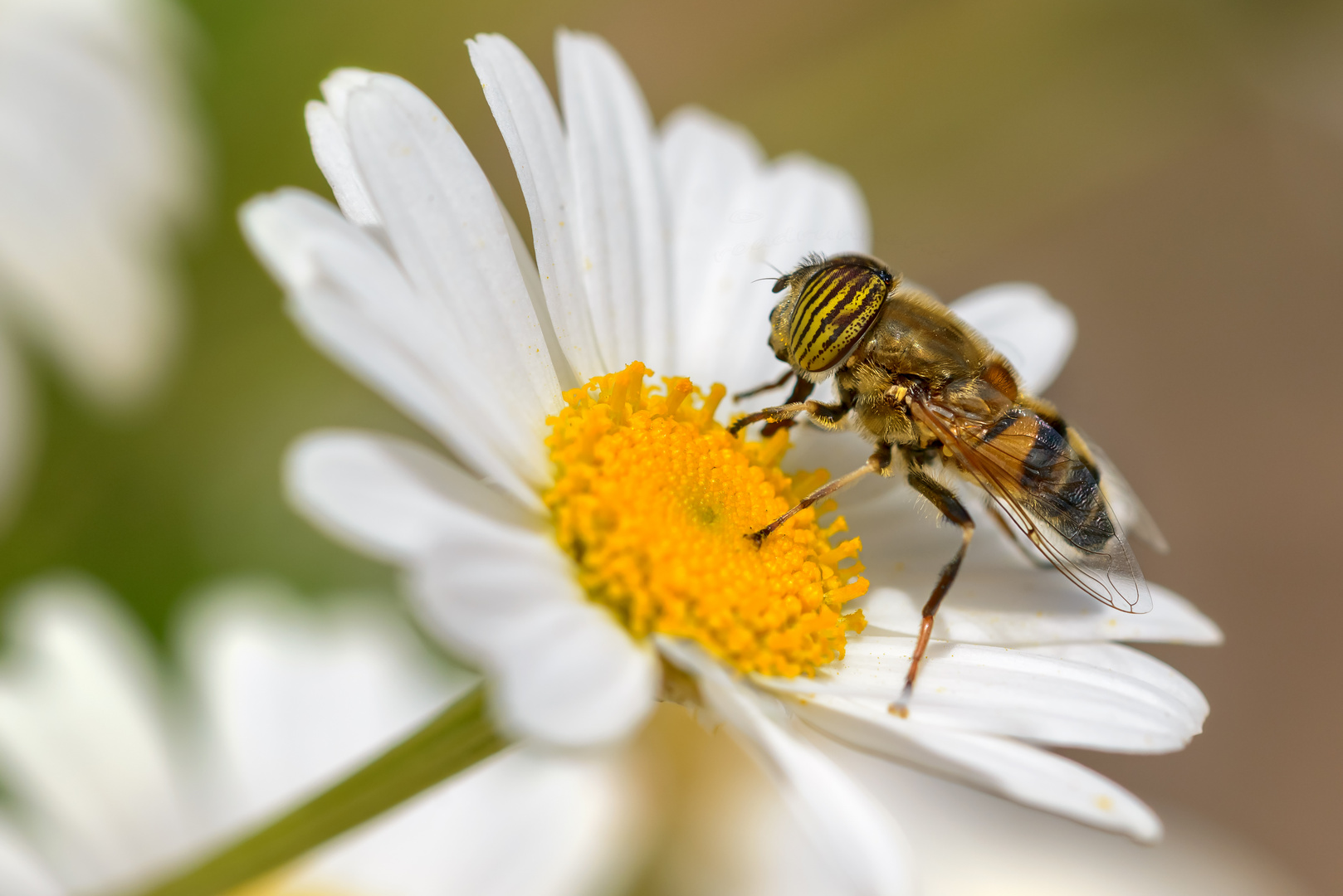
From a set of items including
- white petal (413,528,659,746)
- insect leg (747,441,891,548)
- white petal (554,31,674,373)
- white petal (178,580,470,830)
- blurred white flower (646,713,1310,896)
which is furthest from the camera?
blurred white flower (646,713,1310,896)

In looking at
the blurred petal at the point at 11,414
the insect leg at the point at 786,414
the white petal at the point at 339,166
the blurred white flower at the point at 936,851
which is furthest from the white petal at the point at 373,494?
the blurred white flower at the point at 936,851

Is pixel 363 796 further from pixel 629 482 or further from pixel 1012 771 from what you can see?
pixel 1012 771

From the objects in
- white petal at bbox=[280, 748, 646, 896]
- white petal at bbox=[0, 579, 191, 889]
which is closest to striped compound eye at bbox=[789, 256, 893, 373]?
white petal at bbox=[280, 748, 646, 896]

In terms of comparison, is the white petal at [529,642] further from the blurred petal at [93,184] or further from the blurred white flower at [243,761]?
the blurred petal at [93,184]

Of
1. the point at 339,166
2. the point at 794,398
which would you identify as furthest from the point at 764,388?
the point at 339,166

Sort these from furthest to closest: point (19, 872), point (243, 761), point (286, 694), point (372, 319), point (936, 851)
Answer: point (936, 851), point (286, 694), point (243, 761), point (19, 872), point (372, 319)

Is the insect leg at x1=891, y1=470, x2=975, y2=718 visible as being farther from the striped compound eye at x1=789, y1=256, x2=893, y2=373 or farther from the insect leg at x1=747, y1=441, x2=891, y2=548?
the striped compound eye at x1=789, y1=256, x2=893, y2=373
